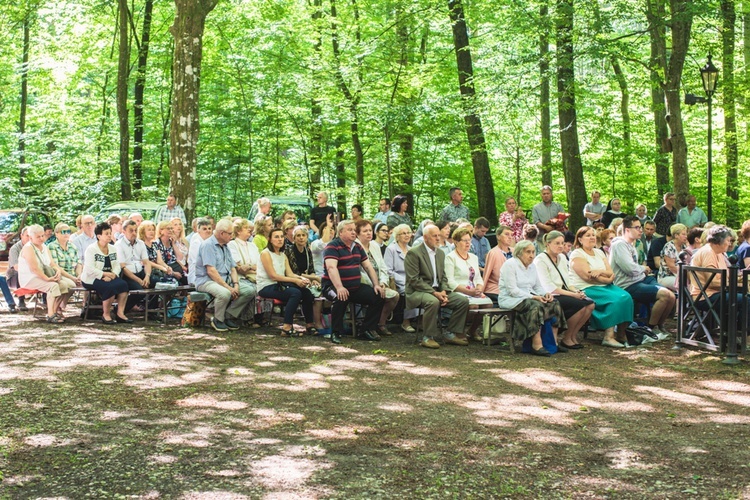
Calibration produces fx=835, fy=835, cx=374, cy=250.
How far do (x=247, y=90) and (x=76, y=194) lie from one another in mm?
5405

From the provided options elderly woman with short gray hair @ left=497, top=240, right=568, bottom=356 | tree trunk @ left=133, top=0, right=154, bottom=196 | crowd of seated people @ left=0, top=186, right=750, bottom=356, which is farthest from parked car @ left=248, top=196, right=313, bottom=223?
elderly woman with short gray hair @ left=497, top=240, right=568, bottom=356

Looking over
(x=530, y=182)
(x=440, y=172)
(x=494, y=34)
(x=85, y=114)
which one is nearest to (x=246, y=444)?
(x=494, y=34)

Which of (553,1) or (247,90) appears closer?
(553,1)

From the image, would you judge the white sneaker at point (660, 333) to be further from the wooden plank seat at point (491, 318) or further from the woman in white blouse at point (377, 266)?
the woman in white blouse at point (377, 266)

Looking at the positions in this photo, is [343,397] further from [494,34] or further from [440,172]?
[440,172]

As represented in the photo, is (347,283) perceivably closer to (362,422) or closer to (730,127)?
(362,422)

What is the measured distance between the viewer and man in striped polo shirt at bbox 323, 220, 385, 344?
1002 cm

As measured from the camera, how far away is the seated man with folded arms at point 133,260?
447 inches

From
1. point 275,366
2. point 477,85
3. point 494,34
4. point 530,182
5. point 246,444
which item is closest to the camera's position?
point 246,444

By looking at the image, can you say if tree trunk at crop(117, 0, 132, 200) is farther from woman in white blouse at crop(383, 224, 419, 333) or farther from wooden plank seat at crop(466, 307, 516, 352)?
wooden plank seat at crop(466, 307, 516, 352)

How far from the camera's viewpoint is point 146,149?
91.2 ft

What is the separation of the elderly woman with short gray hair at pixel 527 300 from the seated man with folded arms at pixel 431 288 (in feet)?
1.97

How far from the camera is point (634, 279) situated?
417 inches

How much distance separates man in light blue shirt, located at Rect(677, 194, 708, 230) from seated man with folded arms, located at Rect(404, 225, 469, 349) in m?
7.56
